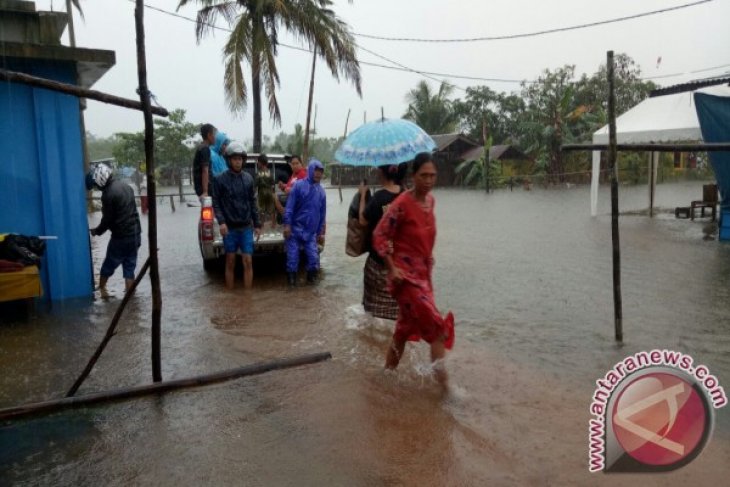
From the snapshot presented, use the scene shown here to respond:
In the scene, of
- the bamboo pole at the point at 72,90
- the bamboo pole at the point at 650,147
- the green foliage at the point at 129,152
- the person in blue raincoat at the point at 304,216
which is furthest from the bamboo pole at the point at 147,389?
the green foliage at the point at 129,152

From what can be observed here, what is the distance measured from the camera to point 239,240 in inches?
290

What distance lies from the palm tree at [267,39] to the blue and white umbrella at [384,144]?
12.3 meters

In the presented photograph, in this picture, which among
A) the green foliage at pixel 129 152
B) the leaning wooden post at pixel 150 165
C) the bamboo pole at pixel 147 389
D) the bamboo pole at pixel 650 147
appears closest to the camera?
the bamboo pole at pixel 147 389

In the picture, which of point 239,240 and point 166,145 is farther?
point 166,145

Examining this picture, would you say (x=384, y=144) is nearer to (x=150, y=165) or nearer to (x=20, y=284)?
(x=150, y=165)

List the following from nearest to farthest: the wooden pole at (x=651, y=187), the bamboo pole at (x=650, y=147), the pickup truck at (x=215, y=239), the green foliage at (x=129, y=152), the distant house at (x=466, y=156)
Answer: the bamboo pole at (x=650, y=147) → the pickup truck at (x=215, y=239) → the wooden pole at (x=651, y=187) → the distant house at (x=466, y=156) → the green foliage at (x=129, y=152)

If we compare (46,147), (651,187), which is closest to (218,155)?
(46,147)

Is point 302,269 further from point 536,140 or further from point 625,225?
point 536,140

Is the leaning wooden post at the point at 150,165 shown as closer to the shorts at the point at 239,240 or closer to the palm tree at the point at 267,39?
the shorts at the point at 239,240

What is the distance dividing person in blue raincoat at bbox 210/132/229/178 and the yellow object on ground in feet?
9.95

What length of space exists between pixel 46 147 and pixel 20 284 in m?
1.77

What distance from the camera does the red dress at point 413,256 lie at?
4062 millimetres

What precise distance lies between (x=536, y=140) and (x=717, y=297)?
31.0 m

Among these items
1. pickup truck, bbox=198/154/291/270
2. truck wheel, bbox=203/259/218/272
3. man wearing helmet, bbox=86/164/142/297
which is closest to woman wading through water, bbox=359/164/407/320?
pickup truck, bbox=198/154/291/270
